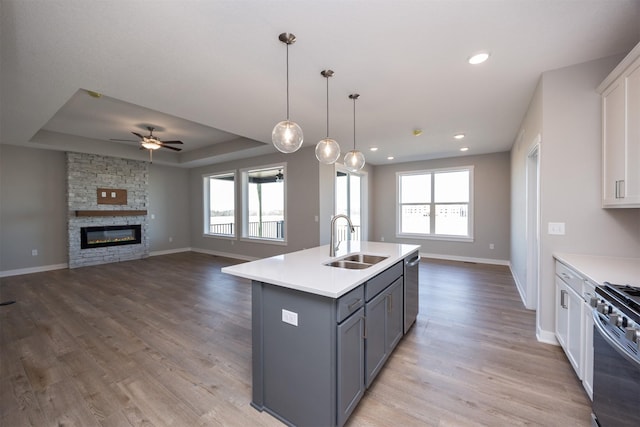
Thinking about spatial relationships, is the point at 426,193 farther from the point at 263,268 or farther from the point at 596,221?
the point at 263,268

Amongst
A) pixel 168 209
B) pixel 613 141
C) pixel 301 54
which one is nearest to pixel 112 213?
pixel 168 209

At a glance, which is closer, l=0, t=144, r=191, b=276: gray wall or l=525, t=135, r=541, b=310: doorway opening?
l=525, t=135, r=541, b=310: doorway opening

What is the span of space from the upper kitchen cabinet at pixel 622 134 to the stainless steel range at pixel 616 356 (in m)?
0.89

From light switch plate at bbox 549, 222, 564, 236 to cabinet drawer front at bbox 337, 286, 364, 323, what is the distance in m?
2.04

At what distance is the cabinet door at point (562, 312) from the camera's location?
211cm

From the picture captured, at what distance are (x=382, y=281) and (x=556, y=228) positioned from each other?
1.78m

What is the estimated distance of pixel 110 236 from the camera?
6.32 meters

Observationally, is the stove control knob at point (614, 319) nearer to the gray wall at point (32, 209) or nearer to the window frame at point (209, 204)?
the window frame at point (209, 204)

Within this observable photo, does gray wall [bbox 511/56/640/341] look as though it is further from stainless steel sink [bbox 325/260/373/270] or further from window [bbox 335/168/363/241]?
window [bbox 335/168/363/241]

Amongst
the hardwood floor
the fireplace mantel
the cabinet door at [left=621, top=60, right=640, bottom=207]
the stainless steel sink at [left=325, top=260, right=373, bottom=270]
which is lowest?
the hardwood floor

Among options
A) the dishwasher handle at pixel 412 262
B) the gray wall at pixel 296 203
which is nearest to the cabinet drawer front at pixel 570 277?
the dishwasher handle at pixel 412 262

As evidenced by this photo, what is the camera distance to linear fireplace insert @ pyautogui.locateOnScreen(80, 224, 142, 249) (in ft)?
19.3

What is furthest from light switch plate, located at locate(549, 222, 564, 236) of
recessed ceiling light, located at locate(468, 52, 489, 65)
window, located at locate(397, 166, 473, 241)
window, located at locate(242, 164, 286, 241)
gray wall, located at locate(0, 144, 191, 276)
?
gray wall, located at locate(0, 144, 191, 276)

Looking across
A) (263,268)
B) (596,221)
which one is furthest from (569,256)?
(263,268)
